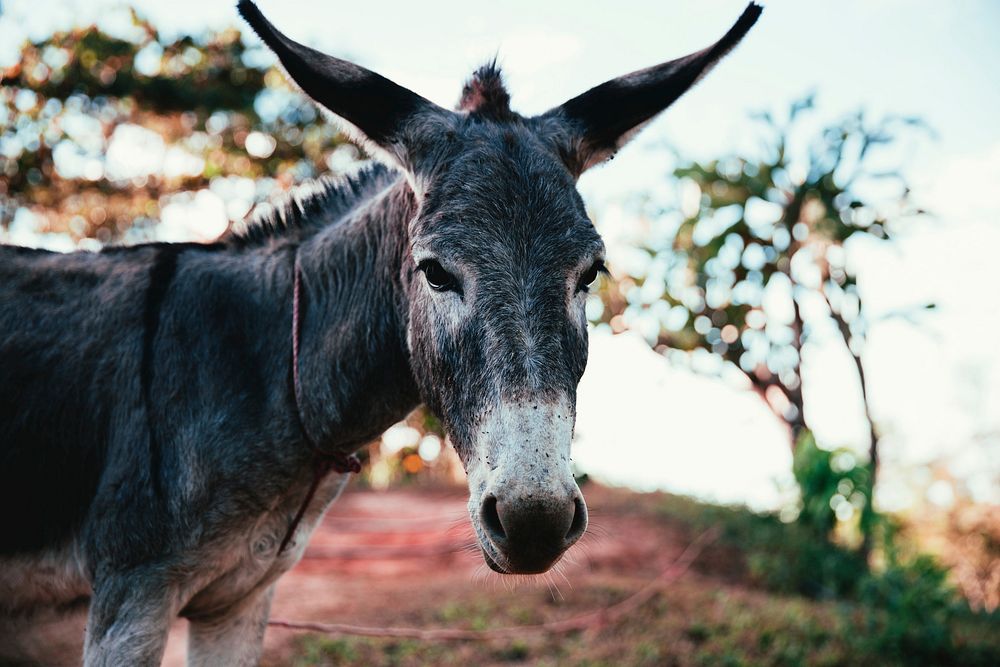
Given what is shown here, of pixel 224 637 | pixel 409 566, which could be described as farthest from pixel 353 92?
pixel 409 566

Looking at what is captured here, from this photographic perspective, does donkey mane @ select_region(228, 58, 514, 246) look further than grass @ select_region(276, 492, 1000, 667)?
No

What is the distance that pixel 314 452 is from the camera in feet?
8.71

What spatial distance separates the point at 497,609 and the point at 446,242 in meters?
5.76

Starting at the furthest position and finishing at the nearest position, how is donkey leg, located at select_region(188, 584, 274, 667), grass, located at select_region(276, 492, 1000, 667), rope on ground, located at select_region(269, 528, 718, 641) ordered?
grass, located at select_region(276, 492, 1000, 667), rope on ground, located at select_region(269, 528, 718, 641), donkey leg, located at select_region(188, 584, 274, 667)

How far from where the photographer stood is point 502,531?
74.3 inches

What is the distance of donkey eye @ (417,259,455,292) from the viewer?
2193 mm

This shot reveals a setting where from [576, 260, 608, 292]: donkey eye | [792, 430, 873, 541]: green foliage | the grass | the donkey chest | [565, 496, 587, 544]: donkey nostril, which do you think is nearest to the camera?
[565, 496, 587, 544]: donkey nostril

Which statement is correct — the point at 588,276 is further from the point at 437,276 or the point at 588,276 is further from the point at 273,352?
the point at 273,352

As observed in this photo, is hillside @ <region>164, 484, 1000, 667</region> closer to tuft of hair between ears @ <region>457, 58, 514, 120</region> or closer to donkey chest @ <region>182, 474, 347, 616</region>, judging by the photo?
donkey chest @ <region>182, 474, 347, 616</region>

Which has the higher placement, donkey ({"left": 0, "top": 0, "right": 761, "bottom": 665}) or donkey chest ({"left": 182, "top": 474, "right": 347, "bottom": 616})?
donkey ({"left": 0, "top": 0, "right": 761, "bottom": 665})

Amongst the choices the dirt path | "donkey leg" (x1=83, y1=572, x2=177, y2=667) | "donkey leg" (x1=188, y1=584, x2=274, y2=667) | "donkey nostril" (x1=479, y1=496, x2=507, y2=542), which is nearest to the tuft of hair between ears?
"donkey nostril" (x1=479, y1=496, x2=507, y2=542)

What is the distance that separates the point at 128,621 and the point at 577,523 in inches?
56.9

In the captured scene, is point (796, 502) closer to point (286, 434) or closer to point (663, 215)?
point (663, 215)

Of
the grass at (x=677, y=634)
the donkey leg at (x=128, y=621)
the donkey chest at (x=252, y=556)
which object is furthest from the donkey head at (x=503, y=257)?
the grass at (x=677, y=634)
